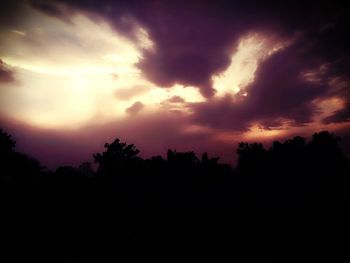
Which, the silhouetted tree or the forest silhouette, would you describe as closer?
the forest silhouette

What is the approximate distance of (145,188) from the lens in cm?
1580

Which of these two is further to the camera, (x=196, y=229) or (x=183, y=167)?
(x=183, y=167)

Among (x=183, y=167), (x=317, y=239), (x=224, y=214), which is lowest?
(x=317, y=239)

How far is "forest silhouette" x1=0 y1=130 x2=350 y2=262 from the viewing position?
1344 centimetres

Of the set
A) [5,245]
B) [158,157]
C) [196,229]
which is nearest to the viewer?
[5,245]

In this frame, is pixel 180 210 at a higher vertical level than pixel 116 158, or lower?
lower

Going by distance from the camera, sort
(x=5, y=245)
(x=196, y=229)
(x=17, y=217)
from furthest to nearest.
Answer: (x=196, y=229) → (x=17, y=217) → (x=5, y=245)

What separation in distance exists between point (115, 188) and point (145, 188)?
6.41 ft

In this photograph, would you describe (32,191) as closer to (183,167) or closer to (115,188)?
(115,188)

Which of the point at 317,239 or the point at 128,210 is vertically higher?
the point at 128,210

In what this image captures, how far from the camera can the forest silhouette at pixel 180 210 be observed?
44.1 ft

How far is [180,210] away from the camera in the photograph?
15.2m

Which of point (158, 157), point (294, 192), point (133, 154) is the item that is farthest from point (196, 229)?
point (294, 192)

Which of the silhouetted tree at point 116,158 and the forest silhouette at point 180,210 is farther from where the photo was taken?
the silhouetted tree at point 116,158
